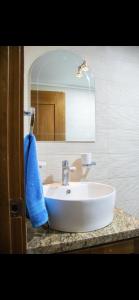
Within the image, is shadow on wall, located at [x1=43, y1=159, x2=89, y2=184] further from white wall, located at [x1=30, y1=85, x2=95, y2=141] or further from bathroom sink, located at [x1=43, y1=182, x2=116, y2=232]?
bathroom sink, located at [x1=43, y1=182, x2=116, y2=232]

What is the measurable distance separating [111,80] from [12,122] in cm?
125

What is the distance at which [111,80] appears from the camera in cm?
161

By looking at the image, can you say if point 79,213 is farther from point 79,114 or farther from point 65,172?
point 79,114

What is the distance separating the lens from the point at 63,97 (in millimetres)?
1441

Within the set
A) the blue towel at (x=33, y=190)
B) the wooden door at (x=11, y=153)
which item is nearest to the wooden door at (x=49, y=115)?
the blue towel at (x=33, y=190)

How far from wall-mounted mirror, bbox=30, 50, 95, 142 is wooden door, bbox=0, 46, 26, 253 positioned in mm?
787

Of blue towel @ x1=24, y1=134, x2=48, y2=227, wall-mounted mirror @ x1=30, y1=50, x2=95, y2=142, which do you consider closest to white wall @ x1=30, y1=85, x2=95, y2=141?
wall-mounted mirror @ x1=30, y1=50, x2=95, y2=142

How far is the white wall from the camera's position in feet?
4.79

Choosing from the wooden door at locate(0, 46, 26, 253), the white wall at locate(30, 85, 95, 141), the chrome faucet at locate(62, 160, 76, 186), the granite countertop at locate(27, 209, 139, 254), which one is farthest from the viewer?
the white wall at locate(30, 85, 95, 141)
